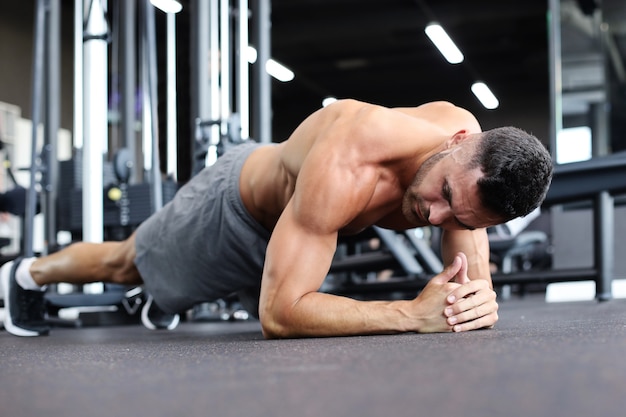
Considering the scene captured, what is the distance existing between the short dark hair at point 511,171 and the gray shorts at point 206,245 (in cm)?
71

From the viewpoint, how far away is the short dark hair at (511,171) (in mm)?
1559

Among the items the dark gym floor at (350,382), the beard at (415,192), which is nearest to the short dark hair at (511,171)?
the beard at (415,192)

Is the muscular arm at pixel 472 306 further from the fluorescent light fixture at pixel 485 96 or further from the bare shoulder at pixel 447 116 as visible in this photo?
the fluorescent light fixture at pixel 485 96

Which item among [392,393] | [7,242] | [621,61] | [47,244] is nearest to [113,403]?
[392,393]

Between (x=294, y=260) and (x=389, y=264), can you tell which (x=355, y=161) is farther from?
(x=389, y=264)

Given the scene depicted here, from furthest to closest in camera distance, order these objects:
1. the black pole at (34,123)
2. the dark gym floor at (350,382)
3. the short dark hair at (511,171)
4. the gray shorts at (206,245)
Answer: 1. the black pole at (34,123)
2. the gray shorts at (206,245)
3. the short dark hair at (511,171)
4. the dark gym floor at (350,382)

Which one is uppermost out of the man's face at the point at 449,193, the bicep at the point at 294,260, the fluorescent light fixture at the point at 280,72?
the fluorescent light fixture at the point at 280,72

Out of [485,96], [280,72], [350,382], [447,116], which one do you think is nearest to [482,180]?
[447,116]

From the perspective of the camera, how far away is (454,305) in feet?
5.21

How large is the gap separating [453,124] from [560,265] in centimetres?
420

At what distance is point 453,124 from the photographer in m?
1.88

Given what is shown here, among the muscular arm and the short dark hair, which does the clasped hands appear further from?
the short dark hair

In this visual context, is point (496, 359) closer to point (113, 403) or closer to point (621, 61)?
point (113, 403)

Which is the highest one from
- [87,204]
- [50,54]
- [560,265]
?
[50,54]
